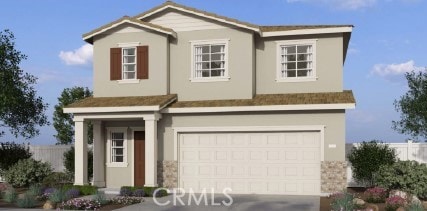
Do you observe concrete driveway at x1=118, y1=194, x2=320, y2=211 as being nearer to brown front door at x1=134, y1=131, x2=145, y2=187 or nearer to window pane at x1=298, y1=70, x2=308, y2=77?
brown front door at x1=134, y1=131, x2=145, y2=187

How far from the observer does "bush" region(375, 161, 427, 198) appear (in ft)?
60.2

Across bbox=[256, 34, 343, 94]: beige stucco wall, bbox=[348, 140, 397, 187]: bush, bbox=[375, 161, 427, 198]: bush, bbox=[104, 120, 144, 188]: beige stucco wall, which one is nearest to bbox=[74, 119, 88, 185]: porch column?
bbox=[104, 120, 144, 188]: beige stucco wall

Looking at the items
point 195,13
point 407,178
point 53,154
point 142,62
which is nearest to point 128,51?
point 142,62

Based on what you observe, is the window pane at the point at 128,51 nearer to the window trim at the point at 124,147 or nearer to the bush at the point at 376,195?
the window trim at the point at 124,147

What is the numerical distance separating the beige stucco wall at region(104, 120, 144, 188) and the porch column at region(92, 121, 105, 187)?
0.73ft

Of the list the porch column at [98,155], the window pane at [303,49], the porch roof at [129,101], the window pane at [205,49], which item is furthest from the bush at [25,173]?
the window pane at [303,49]

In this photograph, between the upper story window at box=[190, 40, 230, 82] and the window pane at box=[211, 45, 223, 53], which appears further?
the window pane at box=[211, 45, 223, 53]

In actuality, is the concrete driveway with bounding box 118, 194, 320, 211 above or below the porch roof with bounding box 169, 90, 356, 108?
below

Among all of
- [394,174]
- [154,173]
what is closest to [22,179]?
[154,173]

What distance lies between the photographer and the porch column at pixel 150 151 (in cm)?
2047

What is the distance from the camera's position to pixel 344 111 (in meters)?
19.5

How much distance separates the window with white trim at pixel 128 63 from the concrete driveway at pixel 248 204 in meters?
5.81

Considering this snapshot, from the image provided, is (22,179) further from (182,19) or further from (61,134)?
(61,134)

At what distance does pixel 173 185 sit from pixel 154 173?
1.07m
